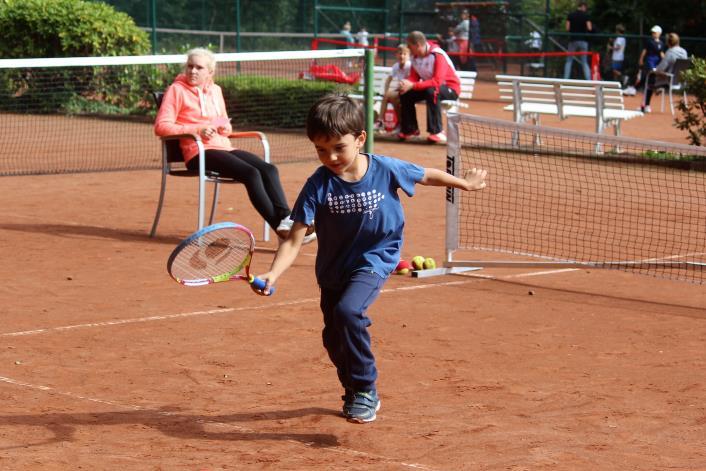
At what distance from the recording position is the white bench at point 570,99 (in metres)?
16.1

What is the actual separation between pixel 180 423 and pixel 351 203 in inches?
46.4

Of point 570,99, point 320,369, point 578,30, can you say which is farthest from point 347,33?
point 320,369

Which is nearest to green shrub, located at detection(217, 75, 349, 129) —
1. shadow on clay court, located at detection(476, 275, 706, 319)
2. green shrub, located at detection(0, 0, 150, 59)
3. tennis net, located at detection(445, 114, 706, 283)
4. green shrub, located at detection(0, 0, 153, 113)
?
green shrub, located at detection(0, 0, 153, 113)

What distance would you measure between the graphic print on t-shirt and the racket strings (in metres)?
0.38

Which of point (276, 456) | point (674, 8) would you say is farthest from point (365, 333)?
point (674, 8)

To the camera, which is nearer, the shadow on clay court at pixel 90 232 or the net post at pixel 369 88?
the shadow on clay court at pixel 90 232

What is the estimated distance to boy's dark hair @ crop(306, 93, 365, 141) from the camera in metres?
4.88

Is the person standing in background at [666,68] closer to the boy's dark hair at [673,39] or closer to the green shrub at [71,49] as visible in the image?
the boy's dark hair at [673,39]

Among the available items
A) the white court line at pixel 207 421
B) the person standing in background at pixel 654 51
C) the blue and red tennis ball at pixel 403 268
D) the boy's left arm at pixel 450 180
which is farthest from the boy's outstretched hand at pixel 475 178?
the person standing in background at pixel 654 51

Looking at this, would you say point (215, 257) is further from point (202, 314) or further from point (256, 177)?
point (256, 177)

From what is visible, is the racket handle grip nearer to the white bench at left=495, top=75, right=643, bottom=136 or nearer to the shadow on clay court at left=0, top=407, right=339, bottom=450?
the shadow on clay court at left=0, top=407, right=339, bottom=450

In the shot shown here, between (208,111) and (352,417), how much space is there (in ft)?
16.3

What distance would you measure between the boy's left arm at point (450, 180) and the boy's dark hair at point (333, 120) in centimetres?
47

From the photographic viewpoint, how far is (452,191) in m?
8.52
